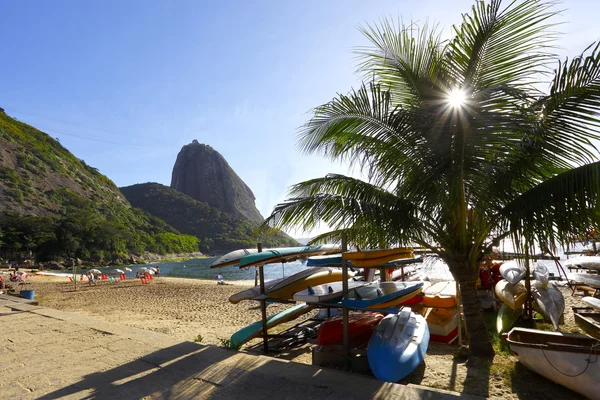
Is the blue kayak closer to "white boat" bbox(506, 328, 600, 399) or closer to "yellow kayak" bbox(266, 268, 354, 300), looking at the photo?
"white boat" bbox(506, 328, 600, 399)

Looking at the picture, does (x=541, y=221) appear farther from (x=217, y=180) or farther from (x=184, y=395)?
(x=217, y=180)

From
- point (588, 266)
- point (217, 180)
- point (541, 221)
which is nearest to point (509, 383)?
point (541, 221)

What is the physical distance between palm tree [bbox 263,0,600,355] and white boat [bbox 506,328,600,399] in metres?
1.01

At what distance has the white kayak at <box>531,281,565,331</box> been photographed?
22.9 ft

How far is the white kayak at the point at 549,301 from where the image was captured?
696 centimetres

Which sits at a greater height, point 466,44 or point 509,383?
point 466,44

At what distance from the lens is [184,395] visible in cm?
379

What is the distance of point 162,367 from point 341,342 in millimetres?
2830

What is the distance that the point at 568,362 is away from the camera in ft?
12.8

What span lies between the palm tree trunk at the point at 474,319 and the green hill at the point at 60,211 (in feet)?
219

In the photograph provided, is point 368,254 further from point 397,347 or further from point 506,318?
point 506,318

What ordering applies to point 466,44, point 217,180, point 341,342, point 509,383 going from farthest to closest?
1. point 217,180
2. point 341,342
3. point 466,44
4. point 509,383

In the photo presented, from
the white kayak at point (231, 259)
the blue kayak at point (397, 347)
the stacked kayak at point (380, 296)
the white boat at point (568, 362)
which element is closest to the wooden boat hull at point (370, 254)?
the stacked kayak at point (380, 296)

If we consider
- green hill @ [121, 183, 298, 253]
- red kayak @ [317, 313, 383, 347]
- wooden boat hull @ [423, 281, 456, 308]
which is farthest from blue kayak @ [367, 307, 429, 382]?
green hill @ [121, 183, 298, 253]
